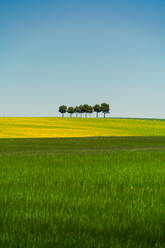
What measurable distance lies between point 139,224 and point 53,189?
163 inches

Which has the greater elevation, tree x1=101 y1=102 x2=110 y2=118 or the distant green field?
tree x1=101 y1=102 x2=110 y2=118

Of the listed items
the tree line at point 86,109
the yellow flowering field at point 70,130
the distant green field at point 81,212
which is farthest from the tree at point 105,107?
the distant green field at point 81,212

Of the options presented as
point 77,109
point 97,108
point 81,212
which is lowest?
point 81,212

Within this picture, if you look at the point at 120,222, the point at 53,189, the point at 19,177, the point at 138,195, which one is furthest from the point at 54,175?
the point at 120,222

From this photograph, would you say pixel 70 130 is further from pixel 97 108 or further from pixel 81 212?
pixel 97 108

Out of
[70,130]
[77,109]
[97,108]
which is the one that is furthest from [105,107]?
[70,130]

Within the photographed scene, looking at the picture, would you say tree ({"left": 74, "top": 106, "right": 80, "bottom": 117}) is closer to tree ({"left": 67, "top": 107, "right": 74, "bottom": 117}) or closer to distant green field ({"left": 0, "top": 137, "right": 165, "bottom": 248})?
tree ({"left": 67, "top": 107, "right": 74, "bottom": 117})

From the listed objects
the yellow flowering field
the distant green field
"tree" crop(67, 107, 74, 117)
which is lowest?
the yellow flowering field

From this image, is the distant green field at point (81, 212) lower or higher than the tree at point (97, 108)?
lower

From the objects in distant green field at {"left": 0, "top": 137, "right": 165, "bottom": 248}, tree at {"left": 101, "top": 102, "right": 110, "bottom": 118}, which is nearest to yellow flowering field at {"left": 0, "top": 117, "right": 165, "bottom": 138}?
distant green field at {"left": 0, "top": 137, "right": 165, "bottom": 248}

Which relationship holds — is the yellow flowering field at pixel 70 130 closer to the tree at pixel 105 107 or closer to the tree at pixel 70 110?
the tree at pixel 105 107

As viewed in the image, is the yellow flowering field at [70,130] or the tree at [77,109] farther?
the tree at [77,109]

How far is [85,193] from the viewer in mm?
9289

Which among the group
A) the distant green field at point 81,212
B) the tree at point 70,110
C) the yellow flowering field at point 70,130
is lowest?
the yellow flowering field at point 70,130
